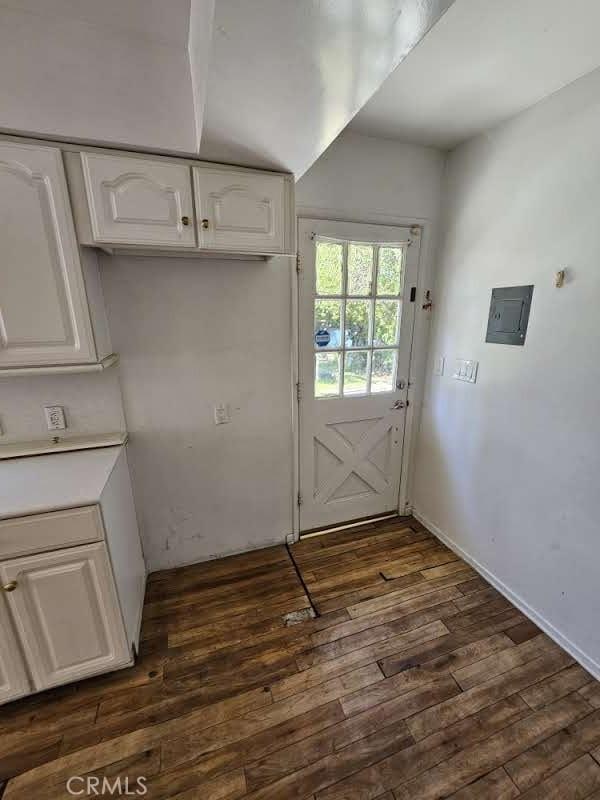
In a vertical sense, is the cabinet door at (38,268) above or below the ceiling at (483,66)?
below

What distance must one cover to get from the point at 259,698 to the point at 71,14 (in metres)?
2.59

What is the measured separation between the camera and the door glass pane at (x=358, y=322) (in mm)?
2088

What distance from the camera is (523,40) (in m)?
1.19

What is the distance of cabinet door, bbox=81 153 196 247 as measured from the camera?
4.13 ft

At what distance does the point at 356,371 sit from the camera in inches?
87.4

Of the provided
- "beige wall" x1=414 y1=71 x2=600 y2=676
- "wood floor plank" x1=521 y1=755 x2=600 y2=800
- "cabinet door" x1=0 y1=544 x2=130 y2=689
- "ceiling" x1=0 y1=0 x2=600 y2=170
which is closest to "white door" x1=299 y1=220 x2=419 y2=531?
"beige wall" x1=414 y1=71 x2=600 y2=676

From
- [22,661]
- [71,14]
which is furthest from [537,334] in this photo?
[22,661]

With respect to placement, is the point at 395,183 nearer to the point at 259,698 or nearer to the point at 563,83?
the point at 563,83

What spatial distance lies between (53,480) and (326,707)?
4.83 ft

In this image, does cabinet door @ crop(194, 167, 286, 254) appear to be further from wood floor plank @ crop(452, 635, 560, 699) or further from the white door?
wood floor plank @ crop(452, 635, 560, 699)

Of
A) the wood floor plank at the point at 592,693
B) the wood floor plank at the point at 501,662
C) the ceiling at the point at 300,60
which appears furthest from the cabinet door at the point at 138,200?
the wood floor plank at the point at 592,693

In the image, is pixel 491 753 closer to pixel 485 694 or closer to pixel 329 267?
pixel 485 694

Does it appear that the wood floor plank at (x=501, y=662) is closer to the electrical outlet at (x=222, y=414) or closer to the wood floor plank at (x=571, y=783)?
the wood floor plank at (x=571, y=783)

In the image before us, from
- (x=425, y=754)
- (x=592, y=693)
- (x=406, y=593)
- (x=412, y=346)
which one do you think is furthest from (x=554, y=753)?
(x=412, y=346)
